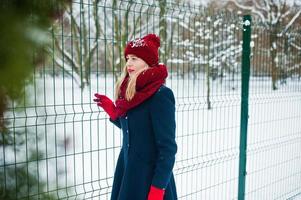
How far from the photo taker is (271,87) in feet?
18.9

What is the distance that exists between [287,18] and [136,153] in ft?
51.2

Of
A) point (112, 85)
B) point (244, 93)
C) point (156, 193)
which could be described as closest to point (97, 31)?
point (156, 193)

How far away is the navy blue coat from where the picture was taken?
206 centimetres

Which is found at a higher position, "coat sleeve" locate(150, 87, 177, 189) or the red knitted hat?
the red knitted hat

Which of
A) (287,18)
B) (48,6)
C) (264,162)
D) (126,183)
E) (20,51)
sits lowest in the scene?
(264,162)

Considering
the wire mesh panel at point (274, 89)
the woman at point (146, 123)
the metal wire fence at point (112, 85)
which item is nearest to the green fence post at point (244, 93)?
the metal wire fence at point (112, 85)

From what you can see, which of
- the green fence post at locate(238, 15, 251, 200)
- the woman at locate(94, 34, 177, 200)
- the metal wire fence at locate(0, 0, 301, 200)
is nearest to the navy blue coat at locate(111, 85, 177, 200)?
the woman at locate(94, 34, 177, 200)

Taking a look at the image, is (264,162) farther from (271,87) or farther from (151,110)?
(151,110)

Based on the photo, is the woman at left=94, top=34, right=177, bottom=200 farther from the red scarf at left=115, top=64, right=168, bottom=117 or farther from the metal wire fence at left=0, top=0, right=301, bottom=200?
the metal wire fence at left=0, top=0, right=301, bottom=200

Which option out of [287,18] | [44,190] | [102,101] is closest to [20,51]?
[44,190]

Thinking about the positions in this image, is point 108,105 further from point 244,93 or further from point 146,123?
point 244,93

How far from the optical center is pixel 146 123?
214 cm

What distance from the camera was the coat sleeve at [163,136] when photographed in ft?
6.72

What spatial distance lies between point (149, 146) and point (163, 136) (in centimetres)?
15
